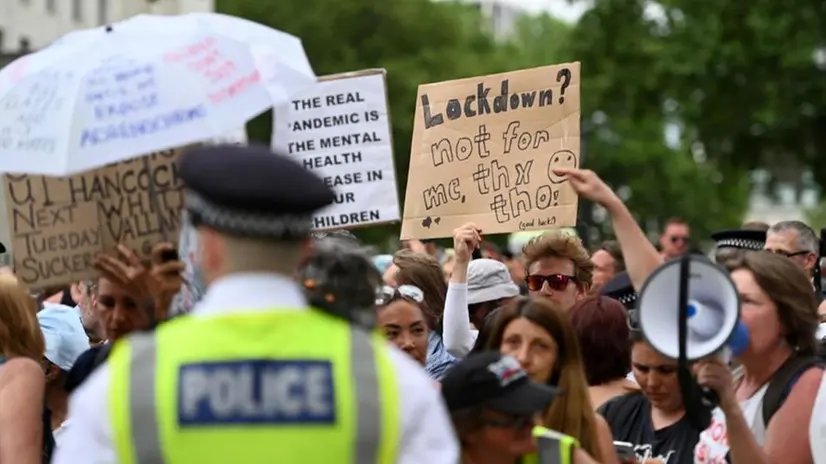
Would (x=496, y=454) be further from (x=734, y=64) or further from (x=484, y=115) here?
(x=734, y=64)

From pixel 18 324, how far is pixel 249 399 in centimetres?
251

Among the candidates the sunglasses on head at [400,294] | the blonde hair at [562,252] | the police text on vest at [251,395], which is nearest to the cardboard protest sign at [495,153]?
the blonde hair at [562,252]

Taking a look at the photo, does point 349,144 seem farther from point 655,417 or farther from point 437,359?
point 655,417

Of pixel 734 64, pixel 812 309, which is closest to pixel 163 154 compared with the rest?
pixel 812 309

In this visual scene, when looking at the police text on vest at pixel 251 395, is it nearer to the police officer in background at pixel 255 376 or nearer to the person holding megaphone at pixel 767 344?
the police officer in background at pixel 255 376

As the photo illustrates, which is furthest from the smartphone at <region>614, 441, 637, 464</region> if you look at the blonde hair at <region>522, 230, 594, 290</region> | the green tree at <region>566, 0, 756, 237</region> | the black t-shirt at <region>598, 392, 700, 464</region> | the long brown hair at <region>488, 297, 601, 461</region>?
the green tree at <region>566, 0, 756, 237</region>

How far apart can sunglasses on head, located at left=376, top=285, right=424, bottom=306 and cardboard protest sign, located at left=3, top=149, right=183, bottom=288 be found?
1.37m

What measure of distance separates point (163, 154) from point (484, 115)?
2603mm

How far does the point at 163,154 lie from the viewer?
565 centimetres

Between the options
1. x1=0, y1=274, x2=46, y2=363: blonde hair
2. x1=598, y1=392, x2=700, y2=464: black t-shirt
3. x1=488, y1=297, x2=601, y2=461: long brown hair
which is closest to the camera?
x1=488, y1=297, x2=601, y2=461: long brown hair

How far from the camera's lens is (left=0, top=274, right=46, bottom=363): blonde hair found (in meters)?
5.92

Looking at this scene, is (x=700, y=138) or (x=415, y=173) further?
(x=700, y=138)

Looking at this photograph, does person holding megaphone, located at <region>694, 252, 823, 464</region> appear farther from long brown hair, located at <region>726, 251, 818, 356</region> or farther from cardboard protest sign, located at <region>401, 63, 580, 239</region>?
cardboard protest sign, located at <region>401, 63, 580, 239</region>

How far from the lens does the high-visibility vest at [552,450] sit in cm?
470
